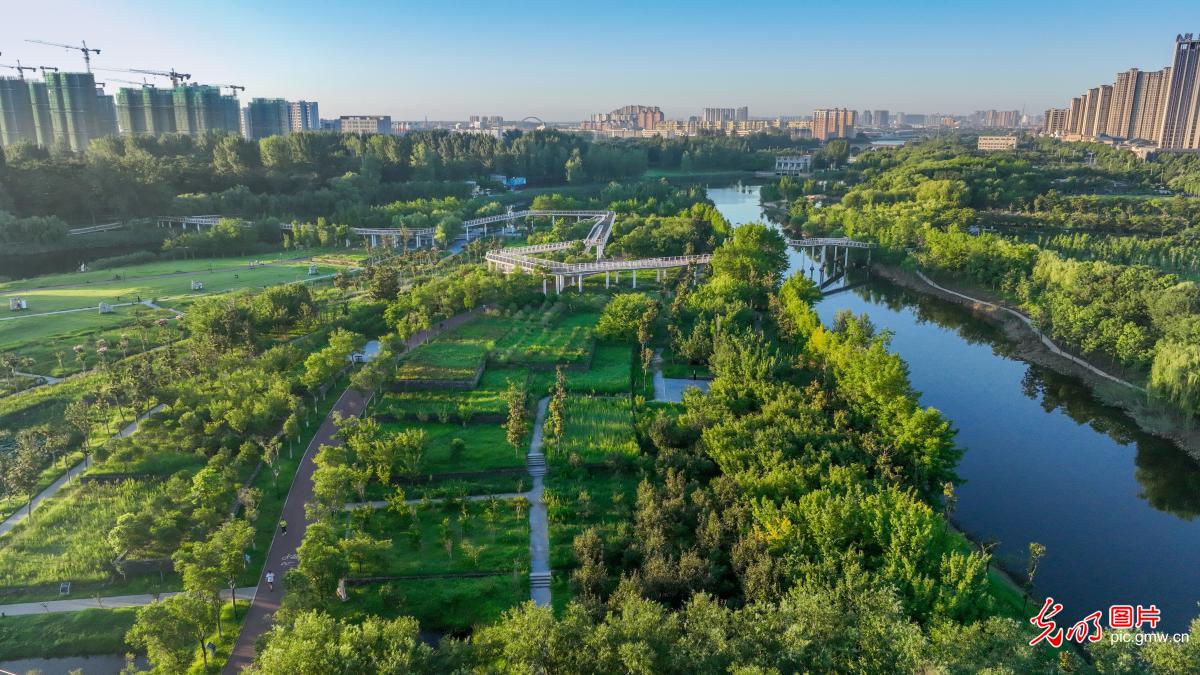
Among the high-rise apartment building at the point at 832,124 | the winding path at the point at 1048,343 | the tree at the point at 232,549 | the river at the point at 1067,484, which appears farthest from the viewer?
the high-rise apartment building at the point at 832,124

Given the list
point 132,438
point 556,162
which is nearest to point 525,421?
point 132,438

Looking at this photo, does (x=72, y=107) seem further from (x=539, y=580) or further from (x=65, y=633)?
(x=539, y=580)

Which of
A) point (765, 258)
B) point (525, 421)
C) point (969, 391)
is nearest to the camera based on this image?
point (525, 421)

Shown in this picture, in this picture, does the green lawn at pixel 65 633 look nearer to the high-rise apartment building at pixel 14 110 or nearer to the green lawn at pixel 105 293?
the green lawn at pixel 105 293

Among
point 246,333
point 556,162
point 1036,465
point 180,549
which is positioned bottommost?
point 1036,465

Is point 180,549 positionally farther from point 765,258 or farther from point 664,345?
point 765,258

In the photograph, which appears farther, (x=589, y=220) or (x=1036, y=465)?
(x=589, y=220)

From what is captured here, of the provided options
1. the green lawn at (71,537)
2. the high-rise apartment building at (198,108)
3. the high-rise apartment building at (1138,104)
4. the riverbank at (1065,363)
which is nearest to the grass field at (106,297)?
the green lawn at (71,537)

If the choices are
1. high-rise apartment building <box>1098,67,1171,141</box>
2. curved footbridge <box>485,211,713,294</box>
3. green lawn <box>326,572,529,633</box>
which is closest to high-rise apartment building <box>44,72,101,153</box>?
curved footbridge <box>485,211,713,294</box>
